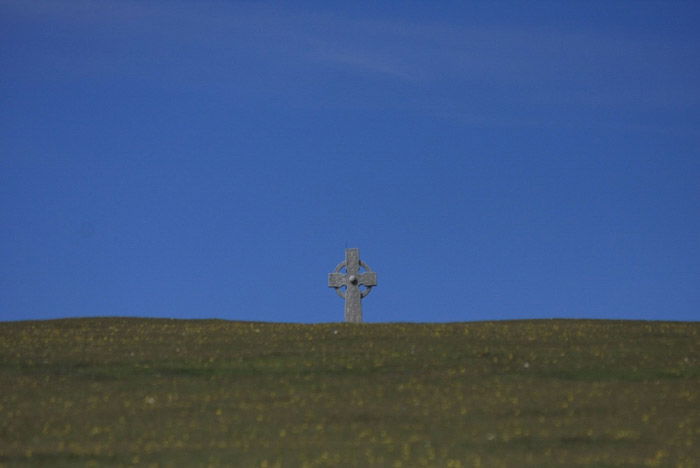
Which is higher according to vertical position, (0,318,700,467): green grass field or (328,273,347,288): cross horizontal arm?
(328,273,347,288): cross horizontal arm

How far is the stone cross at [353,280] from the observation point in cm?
4694

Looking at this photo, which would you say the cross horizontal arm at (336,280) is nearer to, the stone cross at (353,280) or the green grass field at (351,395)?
the stone cross at (353,280)

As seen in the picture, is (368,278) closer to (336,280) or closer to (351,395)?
(336,280)

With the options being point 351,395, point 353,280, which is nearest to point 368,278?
point 353,280

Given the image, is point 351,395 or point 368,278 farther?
point 368,278

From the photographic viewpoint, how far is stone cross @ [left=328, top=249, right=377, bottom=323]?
1848 inches

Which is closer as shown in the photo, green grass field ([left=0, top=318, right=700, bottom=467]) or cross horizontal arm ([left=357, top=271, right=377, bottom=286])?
green grass field ([left=0, top=318, right=700, bottom=467])

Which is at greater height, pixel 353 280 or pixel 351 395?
pixel 353 280

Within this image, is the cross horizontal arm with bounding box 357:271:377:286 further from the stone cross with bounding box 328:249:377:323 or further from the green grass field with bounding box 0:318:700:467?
the green grass field with bounding box 0:318:700:467

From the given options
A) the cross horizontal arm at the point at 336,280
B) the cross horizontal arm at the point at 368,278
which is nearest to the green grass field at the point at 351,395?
the cross horizontal arm at the point at 368,278

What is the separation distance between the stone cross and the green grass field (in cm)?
846

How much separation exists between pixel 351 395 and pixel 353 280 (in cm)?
2020

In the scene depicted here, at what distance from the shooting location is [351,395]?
2681 centimetres

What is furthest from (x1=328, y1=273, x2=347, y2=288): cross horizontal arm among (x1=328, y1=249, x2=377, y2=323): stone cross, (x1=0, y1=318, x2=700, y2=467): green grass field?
(x1=0, y1=318, x2=700, y2=467): green grass field
